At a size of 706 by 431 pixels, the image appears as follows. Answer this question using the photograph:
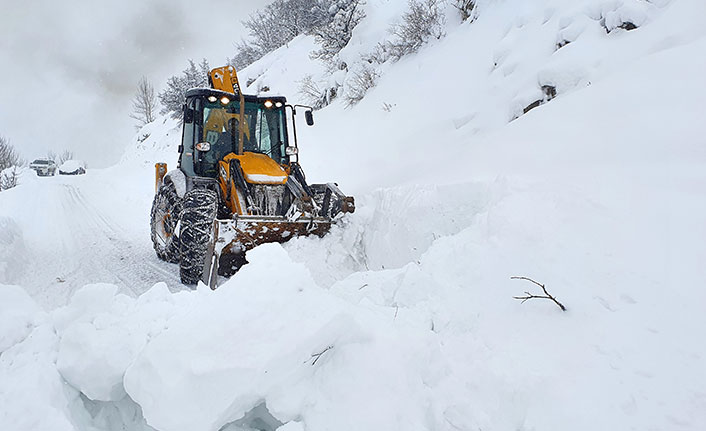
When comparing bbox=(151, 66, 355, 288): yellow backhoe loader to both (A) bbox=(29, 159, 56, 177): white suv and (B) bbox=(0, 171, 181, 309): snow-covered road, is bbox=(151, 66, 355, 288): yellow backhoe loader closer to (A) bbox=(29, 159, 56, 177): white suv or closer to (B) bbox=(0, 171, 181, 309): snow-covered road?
(B) bbox=(0, 171, 181, 309): snow-covered road

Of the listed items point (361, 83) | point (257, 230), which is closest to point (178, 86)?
point (361, 83)

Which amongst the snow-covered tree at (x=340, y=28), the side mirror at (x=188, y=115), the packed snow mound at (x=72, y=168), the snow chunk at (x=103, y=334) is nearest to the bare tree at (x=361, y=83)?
the snow-covered tree at (x=340, y=28)

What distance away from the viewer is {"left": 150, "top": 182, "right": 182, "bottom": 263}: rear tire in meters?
5.76

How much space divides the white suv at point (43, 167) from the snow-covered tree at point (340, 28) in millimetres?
29793

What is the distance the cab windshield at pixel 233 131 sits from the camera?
6188 mm

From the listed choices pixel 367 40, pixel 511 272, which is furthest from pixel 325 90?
pixel 511 272

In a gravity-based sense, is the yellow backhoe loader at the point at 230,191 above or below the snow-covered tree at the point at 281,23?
below

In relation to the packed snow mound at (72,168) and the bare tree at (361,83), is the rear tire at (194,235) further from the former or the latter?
the packed snow mound at (72,168)

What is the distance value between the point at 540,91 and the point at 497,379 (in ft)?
20.7

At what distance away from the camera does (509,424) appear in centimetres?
173

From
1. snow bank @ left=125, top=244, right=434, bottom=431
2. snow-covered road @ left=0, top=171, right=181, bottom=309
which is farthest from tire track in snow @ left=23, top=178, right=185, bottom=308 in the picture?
snow bank @ left=125, top=244, right=434, bottom=431

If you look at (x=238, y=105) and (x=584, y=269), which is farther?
(x=238, y=105)

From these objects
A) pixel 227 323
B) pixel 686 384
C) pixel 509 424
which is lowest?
pixel 686 384

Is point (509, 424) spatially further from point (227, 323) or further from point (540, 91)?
point (540, 91)
